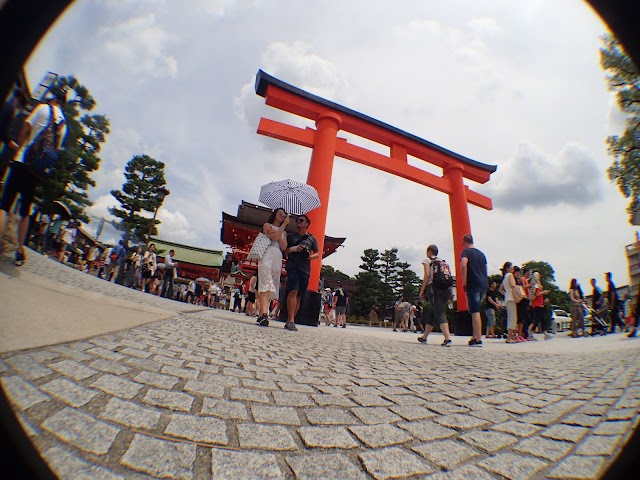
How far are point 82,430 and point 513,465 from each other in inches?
43.7

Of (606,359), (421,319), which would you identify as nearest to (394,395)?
(606,359)

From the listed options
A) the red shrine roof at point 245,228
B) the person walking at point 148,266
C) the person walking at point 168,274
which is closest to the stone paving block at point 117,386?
the person walking at point 148,266

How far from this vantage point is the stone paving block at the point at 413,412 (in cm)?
105

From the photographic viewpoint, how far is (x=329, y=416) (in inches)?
39.0

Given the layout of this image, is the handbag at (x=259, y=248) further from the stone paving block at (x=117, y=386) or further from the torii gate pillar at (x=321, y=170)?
the stone paving block at (x=117, y=386)

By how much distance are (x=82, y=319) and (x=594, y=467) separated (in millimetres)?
1884

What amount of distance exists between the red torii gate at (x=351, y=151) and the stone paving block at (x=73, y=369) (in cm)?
543

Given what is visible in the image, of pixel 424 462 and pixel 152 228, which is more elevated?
pixel 152 228

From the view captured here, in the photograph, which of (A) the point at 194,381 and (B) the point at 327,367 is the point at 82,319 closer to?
(A) the point at 194,381

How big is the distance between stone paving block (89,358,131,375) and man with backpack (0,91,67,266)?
61 cm

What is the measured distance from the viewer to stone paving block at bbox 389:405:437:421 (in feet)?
3.44

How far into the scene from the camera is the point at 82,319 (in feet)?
3.96

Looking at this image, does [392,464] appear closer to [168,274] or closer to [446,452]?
[446,452]

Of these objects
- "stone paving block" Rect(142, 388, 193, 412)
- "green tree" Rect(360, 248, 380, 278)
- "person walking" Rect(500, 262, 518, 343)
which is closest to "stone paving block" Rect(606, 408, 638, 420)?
"stone paving block" Rect(142, 388, 193, 412)
